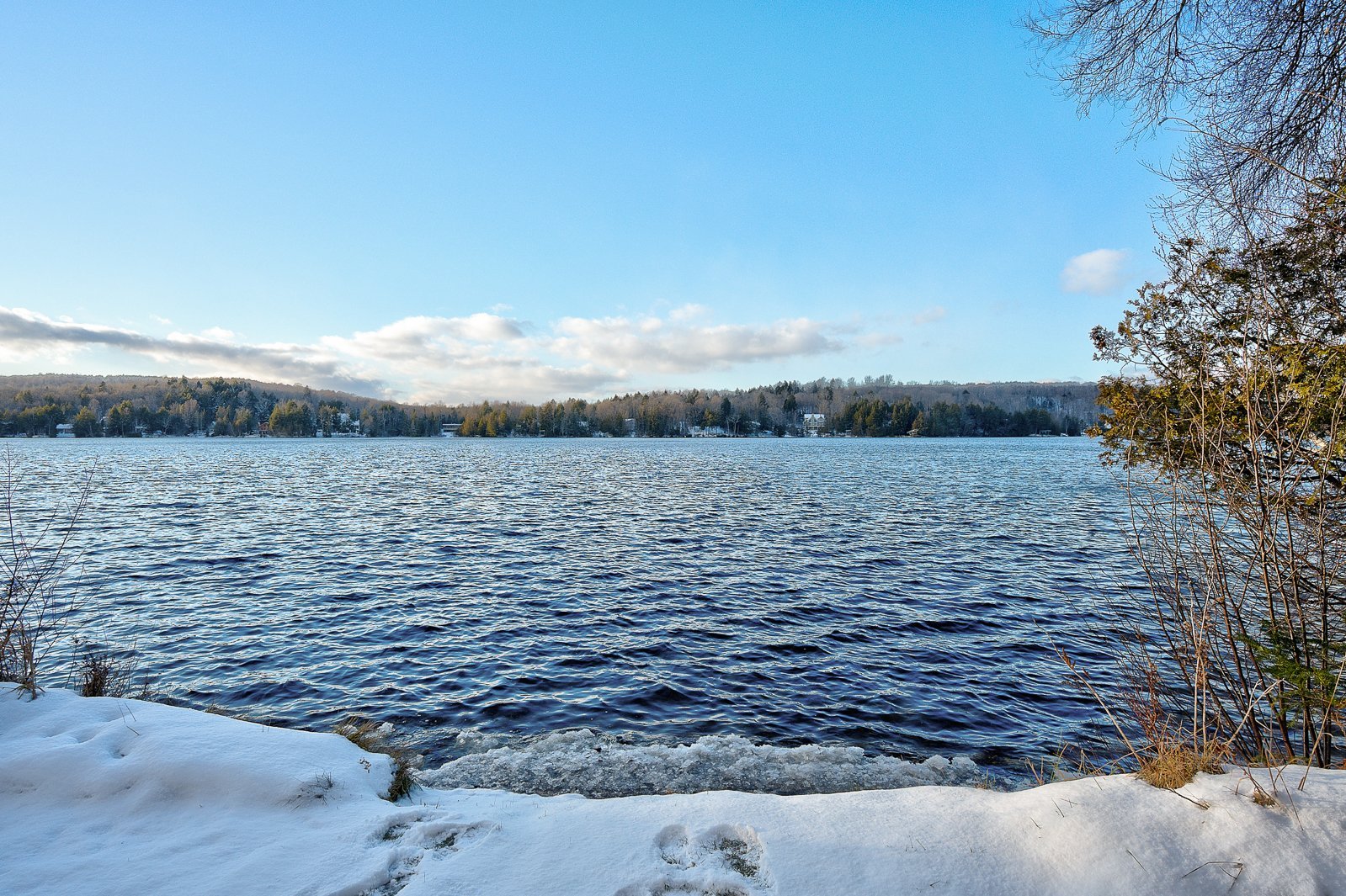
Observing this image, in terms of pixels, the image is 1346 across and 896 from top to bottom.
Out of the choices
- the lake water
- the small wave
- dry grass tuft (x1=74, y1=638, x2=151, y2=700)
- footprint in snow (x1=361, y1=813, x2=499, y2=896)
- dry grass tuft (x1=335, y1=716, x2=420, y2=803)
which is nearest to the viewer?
footprint in snow (x1=361, y1=813, x2=499, y2=896)

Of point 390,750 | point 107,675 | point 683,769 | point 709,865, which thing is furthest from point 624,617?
point 709,865

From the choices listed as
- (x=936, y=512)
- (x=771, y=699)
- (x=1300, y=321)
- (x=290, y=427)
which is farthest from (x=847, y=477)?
(x=290, y=427)

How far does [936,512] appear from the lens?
2506 cm

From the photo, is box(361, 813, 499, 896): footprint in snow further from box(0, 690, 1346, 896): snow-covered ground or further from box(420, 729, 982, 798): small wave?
box(420, 729, 982, 798): small wave

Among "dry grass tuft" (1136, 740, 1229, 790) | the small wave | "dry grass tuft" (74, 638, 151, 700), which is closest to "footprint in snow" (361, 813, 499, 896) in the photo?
the small wave

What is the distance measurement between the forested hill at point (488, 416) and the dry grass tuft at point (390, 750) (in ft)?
487

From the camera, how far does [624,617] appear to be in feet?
38.7

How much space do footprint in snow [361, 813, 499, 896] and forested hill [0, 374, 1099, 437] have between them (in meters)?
151

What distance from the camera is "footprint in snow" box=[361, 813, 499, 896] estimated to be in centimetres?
343

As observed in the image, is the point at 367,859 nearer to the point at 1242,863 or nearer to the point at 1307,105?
the point at 1242,863

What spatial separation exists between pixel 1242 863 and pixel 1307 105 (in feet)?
17.2

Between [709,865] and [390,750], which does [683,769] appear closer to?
[709,865]

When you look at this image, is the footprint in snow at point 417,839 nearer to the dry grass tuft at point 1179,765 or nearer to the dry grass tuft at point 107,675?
the dry grass tuft at point 1179,765

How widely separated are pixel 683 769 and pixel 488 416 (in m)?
170
